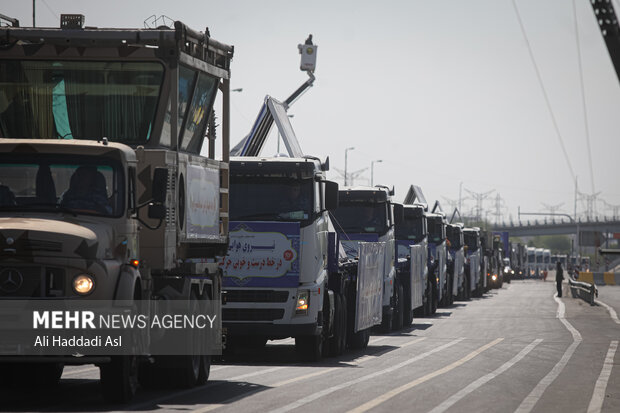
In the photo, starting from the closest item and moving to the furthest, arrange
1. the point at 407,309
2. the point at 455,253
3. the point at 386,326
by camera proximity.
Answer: the point at 386,326, the point at 407,309, the point at 455,253

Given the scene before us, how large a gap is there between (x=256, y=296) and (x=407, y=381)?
3692mm

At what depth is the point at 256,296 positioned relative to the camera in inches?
785

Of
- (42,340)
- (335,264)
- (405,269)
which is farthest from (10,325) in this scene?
(405,269)

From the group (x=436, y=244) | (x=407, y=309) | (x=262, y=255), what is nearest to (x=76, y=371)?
(x=262, y=255)

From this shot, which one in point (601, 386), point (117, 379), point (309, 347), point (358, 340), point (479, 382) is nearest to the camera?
point (117, 379)

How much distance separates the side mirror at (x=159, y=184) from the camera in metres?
12.9

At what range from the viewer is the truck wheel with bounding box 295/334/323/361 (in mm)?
20734

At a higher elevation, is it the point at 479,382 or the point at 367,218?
the point at 367,218

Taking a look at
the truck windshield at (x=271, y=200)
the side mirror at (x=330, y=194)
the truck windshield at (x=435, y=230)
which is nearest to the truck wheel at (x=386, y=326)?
the side mirror at (x=330, y=194)

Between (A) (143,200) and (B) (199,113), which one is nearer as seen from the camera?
(A) (143,200)

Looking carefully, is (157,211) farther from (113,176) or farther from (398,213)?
(398,213)

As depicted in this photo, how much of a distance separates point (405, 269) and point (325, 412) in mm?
18958

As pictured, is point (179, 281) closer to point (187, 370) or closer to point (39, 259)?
point (187, 370)

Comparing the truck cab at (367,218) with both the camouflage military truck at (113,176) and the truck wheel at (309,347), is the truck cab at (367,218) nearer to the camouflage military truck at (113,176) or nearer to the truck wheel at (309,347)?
the truck wheel at (309,347)
